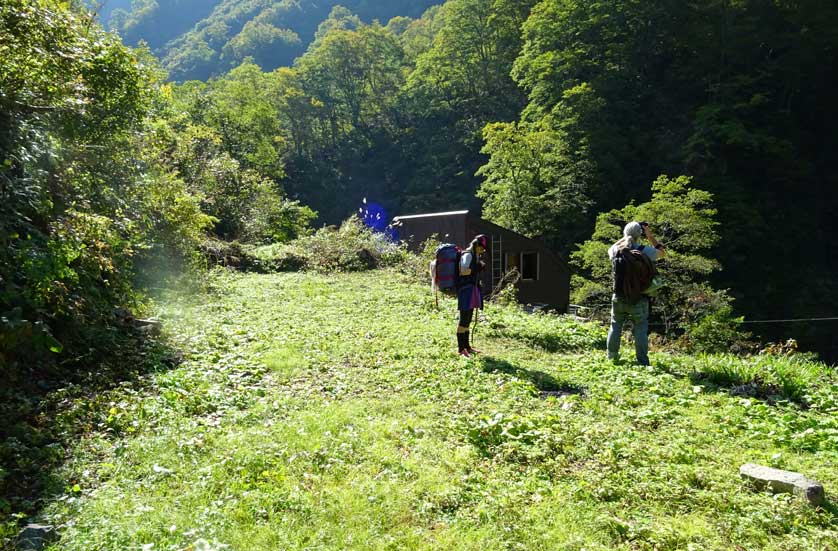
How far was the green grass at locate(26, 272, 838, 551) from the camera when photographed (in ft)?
10.9

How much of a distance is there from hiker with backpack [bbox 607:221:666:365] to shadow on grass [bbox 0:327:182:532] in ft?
21.1

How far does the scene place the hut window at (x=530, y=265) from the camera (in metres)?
24.5

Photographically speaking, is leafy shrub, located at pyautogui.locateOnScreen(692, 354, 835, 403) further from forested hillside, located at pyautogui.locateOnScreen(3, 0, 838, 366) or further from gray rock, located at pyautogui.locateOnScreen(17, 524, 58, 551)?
forested hillside, located at pyautogui.locateOnScreen(3, 0, 838, 366)

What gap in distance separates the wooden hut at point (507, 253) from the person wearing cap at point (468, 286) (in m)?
13.3

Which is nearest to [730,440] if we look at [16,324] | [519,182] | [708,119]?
[16,324]

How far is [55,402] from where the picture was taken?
204 inches

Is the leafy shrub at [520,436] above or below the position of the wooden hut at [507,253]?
below

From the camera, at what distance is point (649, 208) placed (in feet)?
66.5

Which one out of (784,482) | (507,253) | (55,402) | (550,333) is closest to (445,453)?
(784,482)

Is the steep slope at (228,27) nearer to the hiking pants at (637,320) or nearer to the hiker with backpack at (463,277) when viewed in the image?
the hiker with backpack at (463,277)

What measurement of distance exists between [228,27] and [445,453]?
12515 cm

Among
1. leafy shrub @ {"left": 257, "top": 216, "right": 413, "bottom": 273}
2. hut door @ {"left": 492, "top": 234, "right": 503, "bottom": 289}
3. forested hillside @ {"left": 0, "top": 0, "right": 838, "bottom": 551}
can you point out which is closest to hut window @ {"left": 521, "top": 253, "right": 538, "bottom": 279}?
hut door @ {"left": 492, "top": 234, "right": 503, "bottom": 289}

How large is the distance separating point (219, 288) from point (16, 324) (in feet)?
32.4

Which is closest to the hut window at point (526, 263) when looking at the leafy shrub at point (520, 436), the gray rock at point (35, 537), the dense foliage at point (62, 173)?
the dense foliage at point (62, 173)
